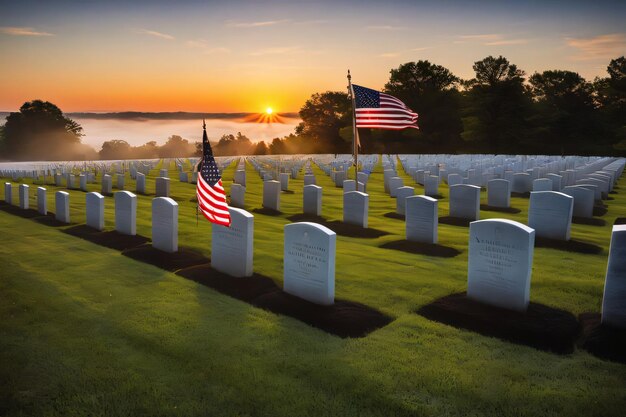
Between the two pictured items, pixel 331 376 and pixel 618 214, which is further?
pixel 618 214

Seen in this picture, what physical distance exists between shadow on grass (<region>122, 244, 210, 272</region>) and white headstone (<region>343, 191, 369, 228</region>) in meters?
4.69

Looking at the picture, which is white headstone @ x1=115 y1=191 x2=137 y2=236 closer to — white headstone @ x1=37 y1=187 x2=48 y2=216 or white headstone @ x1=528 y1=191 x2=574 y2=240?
white headstone @ x1=37 y1=187 x2=48 y2=216

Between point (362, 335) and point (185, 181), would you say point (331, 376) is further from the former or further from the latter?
point (185, 181)

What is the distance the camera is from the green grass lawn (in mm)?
4215

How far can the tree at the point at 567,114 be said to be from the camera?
65562 mm

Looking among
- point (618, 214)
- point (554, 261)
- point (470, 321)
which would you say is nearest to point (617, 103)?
point (618, 214)

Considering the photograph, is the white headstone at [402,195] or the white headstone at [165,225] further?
the white headstone at [402,195]

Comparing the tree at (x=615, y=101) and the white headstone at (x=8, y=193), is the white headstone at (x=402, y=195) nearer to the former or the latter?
the white headstone at (x=8, y=193)

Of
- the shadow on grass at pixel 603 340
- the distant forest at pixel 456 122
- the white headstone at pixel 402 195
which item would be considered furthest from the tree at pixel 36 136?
the shadow on grass at pixel 603 340

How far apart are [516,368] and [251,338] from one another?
3008 mm

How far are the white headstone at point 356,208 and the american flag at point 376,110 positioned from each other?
1939 mm

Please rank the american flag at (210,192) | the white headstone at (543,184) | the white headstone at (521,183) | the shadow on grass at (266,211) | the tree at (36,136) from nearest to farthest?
1. the american flag at (210,192)
2. the shadow on grass at (266,211)
3. the white headstone at (543,184)
4. the white headstone at (521,183)
5. the tree at (36,136)

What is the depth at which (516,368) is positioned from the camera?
4867mm

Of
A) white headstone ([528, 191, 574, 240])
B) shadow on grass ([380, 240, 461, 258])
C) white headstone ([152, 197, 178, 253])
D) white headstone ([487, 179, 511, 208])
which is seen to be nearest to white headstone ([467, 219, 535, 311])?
shadow on grass ([380, 240, 461, 258])
